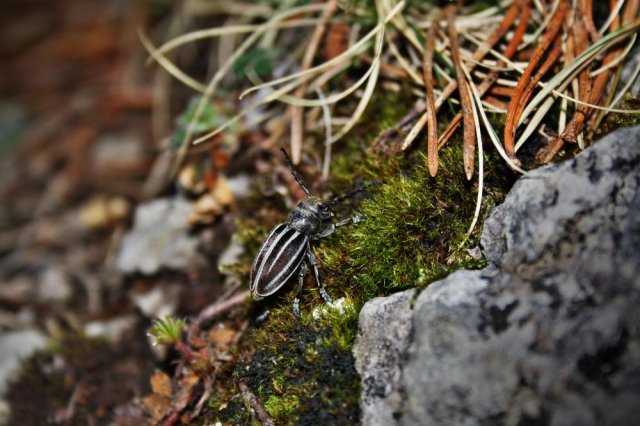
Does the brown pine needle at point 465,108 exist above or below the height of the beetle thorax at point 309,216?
above

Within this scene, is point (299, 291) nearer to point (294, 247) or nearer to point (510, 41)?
point (294, 247)

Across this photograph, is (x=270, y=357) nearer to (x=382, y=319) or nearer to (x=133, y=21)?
(x=382, y=319)

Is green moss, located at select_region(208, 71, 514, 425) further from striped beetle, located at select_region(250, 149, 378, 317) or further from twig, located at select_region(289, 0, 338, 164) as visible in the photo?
twig, located at select_region(289, 0, 338, 164)

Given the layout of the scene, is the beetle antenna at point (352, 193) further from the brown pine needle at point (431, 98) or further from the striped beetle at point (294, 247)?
the brown pine needle at point (431, 98)

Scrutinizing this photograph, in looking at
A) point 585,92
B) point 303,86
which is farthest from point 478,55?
point 303,86

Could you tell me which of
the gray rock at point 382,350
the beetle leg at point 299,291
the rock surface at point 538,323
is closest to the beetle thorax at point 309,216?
the beetle leg at point 299,291
